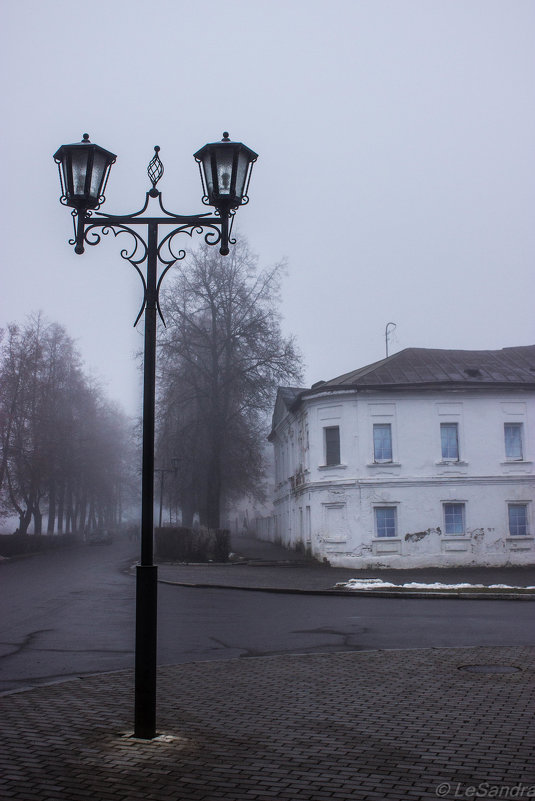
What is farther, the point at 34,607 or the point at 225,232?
the point at 34,607

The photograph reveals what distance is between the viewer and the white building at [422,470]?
1394 inches

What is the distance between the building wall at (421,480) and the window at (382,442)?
0.20 m

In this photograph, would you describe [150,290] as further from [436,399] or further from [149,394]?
[436,399]

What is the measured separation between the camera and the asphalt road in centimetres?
1110

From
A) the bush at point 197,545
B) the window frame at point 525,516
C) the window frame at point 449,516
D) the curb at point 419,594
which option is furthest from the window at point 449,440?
the curb at point 419,594

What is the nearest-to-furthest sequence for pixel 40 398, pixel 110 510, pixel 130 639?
pixel 130 639, pixel 40 398, pixel 110 510

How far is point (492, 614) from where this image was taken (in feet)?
52.9

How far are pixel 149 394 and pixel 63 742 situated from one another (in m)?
2.88

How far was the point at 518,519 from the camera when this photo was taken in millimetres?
36188

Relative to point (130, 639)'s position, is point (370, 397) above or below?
above

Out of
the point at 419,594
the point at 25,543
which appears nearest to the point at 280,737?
the point at 419,594

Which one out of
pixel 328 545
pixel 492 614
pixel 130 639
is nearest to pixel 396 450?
pixel 328 545

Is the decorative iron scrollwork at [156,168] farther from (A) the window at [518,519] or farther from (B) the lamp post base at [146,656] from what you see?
(A) the window at [518,519]

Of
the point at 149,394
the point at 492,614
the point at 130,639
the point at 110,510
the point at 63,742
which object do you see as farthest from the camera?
the point at 110,510
